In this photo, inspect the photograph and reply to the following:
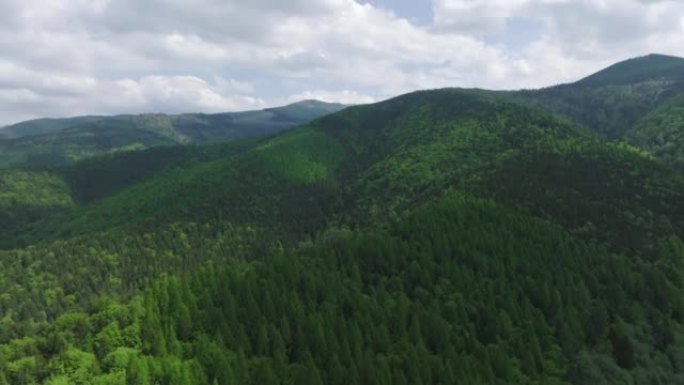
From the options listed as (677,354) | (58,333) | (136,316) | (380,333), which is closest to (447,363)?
(380,333)

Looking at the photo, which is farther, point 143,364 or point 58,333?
point 58,333

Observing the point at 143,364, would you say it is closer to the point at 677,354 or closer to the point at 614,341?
the point at 614,341

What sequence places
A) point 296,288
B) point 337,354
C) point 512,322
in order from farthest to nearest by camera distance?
point 296,288, point 512,322, point 337,354

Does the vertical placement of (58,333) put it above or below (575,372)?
above

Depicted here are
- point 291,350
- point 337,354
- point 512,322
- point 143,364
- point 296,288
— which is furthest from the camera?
point 296,288

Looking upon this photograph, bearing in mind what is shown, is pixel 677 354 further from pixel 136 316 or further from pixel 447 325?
Result: pixel 136 316

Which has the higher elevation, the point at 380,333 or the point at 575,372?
the point at 380,333

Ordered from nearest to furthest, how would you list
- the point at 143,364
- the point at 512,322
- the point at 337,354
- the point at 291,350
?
1. the point at 143,364
2. the point at 337,354
3. the point at 291,350
4. the point at 512,322

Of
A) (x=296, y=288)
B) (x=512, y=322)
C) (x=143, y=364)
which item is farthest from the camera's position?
(x=296, y=288)

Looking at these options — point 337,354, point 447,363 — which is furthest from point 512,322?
point 337,354
